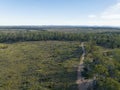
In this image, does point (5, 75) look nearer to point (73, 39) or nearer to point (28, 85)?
point (28, 85)

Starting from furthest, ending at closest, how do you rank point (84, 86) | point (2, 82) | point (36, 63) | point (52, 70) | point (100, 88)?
point (36, 63)
point (52, 70)
point (2, 82)
point (84, 86)
point (100, 88)

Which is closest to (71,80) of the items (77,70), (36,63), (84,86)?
(84,86)

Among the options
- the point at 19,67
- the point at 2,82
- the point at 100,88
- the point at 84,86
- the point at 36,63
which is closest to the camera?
the point at 100,88

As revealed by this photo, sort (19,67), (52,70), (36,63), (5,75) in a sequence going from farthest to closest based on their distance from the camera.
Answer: (36,63) → (19,67) → (52,70) → (5,75)

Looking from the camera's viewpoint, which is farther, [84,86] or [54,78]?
[54,78]

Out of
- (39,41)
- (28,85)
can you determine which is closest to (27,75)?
→ (28,85)

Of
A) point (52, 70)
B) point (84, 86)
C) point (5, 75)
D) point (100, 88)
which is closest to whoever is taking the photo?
point (100, 88)

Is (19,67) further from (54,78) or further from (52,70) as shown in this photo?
(54,78)

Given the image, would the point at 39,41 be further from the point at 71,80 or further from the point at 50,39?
the point at 71,80

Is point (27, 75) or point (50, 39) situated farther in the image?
point (50, 39)
